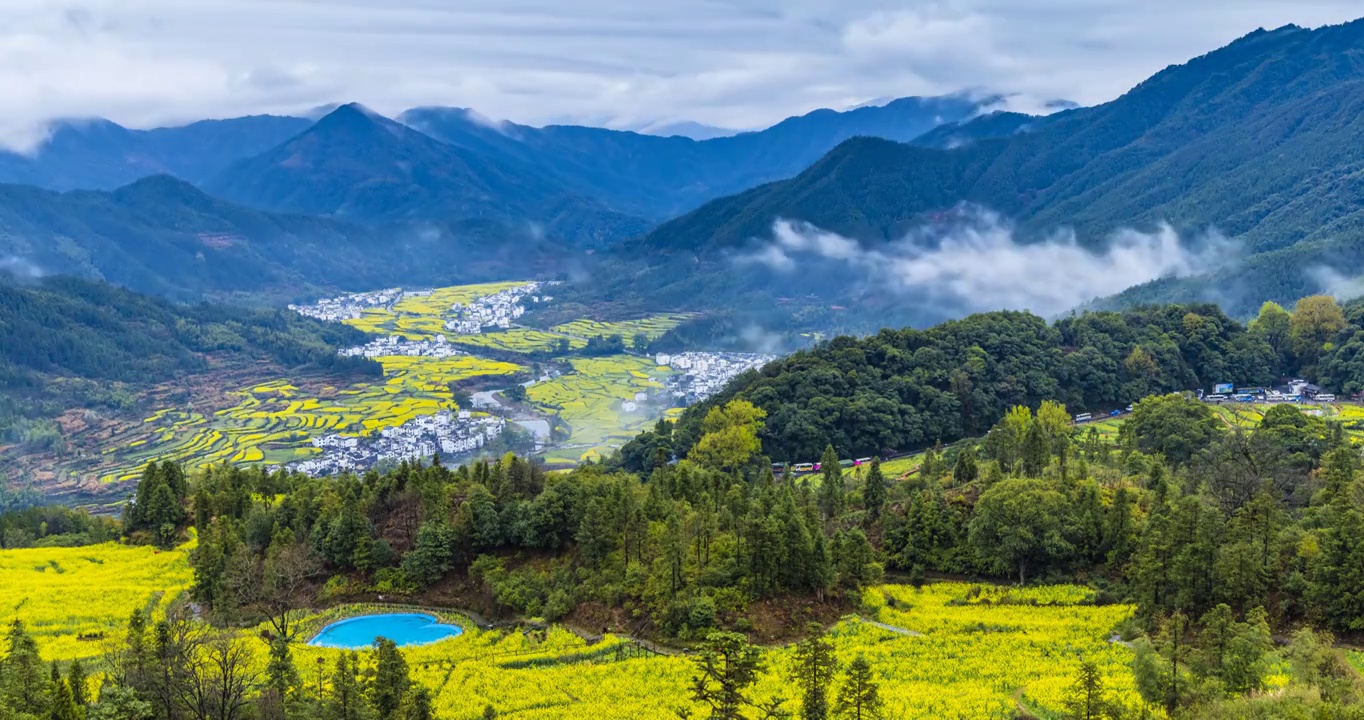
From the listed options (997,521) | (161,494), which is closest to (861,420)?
(997,521)

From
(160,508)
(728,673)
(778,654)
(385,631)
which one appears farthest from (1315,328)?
(160,508)

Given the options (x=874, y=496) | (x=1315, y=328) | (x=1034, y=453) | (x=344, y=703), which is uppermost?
(x=1315, y=328)

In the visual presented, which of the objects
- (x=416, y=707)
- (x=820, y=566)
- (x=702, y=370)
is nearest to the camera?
(x=416, y=707)

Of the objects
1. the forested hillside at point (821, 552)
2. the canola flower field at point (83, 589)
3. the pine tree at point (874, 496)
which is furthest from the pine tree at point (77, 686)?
the pine tree at point (874, 496)

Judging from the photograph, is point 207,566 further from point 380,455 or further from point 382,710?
point 380,455

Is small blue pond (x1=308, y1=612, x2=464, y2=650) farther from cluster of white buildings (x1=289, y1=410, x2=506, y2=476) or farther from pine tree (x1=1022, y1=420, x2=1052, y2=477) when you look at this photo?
cluster of white buildings (x1=289, y1=410, x2=506, y2=476)

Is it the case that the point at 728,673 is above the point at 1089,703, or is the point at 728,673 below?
above

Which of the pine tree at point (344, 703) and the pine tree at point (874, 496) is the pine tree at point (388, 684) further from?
the pine tree at point (874, 496)

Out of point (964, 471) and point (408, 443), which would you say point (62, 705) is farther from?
point (408, 443)
